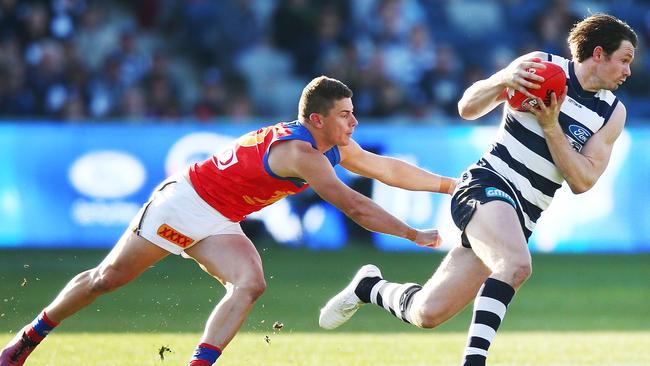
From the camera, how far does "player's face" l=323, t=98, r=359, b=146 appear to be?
747 centimetres

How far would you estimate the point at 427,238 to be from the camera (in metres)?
7.25

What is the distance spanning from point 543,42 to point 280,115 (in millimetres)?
4340

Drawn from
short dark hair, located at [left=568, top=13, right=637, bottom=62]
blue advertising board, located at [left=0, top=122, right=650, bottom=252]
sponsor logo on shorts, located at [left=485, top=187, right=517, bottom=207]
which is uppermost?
short dark hair, located at [left=568, top=13, right=637, bottom=62]

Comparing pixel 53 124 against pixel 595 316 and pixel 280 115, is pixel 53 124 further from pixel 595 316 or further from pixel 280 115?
pixel 595 316

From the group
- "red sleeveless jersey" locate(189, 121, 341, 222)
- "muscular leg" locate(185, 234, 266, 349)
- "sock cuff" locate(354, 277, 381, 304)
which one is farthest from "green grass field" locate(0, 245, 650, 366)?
"red sleeveless jersey" locate(189, 121, 341, 222)

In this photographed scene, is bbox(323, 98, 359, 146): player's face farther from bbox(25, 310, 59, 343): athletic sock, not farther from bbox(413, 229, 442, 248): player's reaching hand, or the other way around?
bbox(25, 310, 59, 343): athletic sock

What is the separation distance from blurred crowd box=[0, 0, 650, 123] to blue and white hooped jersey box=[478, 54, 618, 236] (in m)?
8.93

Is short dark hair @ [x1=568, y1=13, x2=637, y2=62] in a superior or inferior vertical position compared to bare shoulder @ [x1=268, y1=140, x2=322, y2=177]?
superior

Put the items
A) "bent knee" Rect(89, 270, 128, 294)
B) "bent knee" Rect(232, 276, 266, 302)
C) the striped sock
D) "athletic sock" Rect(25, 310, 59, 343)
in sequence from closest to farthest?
1. the striped sock
2. "bent knee" Rect(232, 276, 266, 302)
3. "bent knee" Rect(89, 270, 128, 294)
4. "athletic sock" Rect(25, 310, 59, 343)

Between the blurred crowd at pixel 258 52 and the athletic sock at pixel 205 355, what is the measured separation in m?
9.49

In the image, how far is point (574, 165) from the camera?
7102 millimetres

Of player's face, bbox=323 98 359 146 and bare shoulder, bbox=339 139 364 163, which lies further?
bare shoulder, bbox=339 139 364 163

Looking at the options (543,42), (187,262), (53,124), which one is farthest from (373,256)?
(543,42)

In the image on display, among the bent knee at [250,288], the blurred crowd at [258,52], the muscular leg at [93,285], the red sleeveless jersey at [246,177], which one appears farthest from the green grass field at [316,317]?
the blurred crowd at [258,52]
